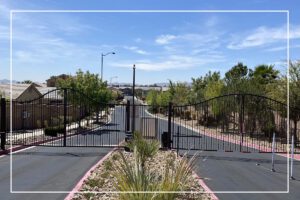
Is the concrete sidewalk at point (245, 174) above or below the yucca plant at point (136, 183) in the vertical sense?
below

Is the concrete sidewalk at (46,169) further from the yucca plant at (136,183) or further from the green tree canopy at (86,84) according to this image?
the green tree canopy at (86,84)

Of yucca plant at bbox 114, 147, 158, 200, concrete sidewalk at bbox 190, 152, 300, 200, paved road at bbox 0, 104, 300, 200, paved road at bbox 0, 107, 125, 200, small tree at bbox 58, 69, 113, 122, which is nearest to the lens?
yucca plant at bbox 114, 147, 158, 200

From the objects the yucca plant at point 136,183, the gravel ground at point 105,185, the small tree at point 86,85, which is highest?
the small tree at point 86,85

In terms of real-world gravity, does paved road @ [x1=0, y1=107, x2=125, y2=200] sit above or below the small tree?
below

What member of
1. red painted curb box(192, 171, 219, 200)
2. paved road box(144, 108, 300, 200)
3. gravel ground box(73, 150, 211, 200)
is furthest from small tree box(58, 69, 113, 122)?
red painted curb box(192, 171, 219, 200)

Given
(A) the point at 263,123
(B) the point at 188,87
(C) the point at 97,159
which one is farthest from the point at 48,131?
(B) the point at 188,87

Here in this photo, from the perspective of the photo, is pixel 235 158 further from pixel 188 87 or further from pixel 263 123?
pixel 188 87

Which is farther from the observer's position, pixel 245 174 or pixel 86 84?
pixel 86 84

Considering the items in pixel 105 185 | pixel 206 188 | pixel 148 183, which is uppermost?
pixel 148 183

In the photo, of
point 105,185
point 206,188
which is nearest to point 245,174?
point 206,188

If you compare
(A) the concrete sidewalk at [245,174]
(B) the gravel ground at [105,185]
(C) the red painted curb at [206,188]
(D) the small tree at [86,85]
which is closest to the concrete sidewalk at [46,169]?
(B) the gravel ground at [105,185]

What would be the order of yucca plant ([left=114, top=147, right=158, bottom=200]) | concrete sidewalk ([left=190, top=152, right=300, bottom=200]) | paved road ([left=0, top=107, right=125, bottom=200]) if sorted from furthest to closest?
concrete sidewalk ([left=190, top=152, right=300, bottom=200]), paved road ([left=0, top=107, right=125, bottom=200]), yucca plant ([left=114, top=147, right=158, bottom=200])

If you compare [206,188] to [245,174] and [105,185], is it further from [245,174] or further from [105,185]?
[245,174]

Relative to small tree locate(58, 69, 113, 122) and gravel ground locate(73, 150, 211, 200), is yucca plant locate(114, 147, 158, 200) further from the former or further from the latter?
small tree locate(58, 69, 113, 122)
